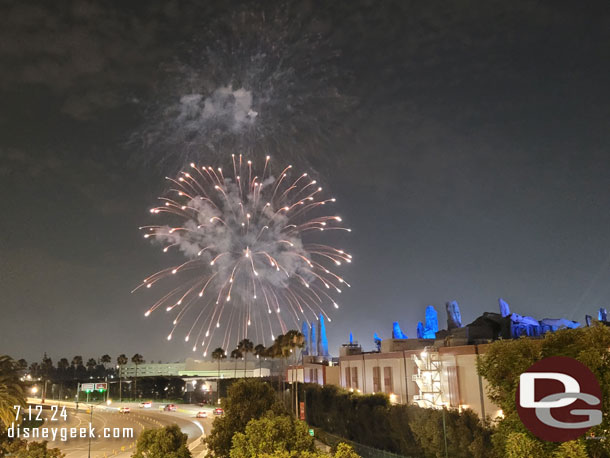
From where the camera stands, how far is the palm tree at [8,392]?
36.2 metres

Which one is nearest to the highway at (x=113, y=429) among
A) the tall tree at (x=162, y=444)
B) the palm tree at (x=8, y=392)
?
the palm tree at (x=8, y=392)

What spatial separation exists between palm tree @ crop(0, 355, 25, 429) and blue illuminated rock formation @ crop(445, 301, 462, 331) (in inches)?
2300

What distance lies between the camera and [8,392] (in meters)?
38.2

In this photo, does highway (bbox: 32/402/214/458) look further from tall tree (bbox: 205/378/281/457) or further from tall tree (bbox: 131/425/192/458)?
tall tree (bbox: 131/425/192/458)

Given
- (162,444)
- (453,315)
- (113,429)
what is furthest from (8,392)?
(453,315)

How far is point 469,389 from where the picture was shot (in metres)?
42.5

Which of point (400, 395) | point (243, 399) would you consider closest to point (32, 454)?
point (243, 399)

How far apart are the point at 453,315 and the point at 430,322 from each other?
5.96 m

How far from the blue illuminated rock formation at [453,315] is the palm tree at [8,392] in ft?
192

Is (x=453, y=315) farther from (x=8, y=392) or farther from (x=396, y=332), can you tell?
(x=8, y=392)

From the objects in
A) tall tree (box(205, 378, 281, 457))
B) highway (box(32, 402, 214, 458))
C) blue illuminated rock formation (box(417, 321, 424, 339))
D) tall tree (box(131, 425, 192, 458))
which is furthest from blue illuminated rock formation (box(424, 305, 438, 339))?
tall tree (box(131, 425, 192, 458))

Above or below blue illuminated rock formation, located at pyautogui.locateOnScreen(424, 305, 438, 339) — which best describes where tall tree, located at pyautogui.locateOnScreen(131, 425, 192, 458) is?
below

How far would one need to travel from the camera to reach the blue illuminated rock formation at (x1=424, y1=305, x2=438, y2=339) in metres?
83.0

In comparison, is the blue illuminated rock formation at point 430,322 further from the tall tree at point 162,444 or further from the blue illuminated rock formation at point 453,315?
the tall tree at point 162,444
